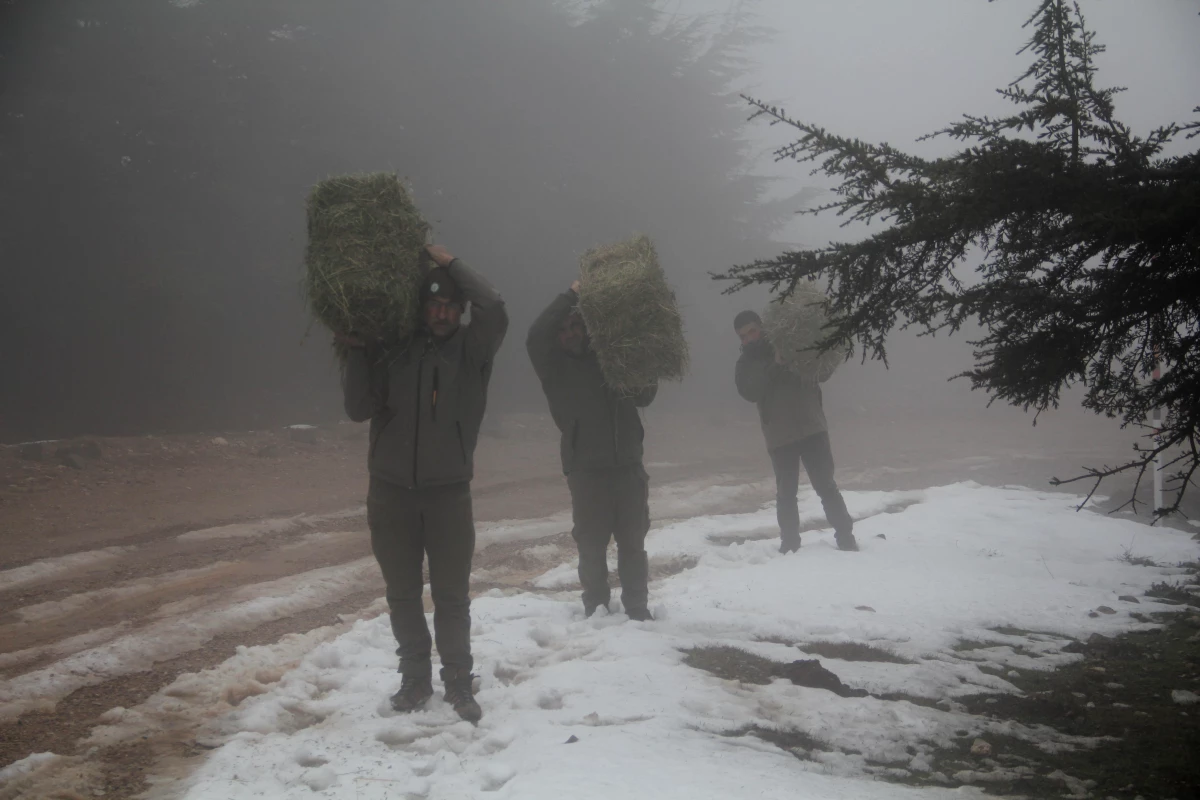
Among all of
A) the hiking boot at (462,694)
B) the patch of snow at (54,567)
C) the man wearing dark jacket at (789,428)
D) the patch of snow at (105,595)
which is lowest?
the hiking boot at (462,694)

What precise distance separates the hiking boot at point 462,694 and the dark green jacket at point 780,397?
4796 mm

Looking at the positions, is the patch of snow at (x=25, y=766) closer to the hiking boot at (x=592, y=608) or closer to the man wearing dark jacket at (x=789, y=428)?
the hiking boot at (x=592, y=608)

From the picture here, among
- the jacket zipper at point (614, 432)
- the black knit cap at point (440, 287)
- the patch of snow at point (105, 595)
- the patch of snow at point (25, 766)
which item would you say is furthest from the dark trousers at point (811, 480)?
the patch of snow at point (25, 766)

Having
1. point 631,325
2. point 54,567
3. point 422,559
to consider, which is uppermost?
point 631,325

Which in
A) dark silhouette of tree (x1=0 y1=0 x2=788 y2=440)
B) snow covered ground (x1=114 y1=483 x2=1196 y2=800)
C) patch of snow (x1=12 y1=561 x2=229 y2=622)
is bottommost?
snow covered ground (x1=114 y1=483 x2=1196 y2=800)

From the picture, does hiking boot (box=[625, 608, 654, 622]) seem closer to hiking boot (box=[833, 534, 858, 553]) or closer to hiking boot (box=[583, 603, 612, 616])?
hiking boot (box=[583, 603, 612, 616])

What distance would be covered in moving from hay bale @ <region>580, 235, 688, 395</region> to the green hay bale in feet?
4.72

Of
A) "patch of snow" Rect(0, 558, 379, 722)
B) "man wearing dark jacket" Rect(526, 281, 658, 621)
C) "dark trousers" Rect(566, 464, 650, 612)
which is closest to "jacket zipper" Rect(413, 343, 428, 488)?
"man wearing dark jacket" Rect(526, 281, 658, 621)

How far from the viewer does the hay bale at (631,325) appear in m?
5.84

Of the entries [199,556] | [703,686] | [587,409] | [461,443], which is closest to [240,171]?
[199,556]

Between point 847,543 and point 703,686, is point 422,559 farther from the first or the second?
point 847,543

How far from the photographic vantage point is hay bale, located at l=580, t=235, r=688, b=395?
19.2 ft

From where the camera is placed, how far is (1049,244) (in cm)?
383

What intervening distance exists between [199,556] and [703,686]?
6158 mm
